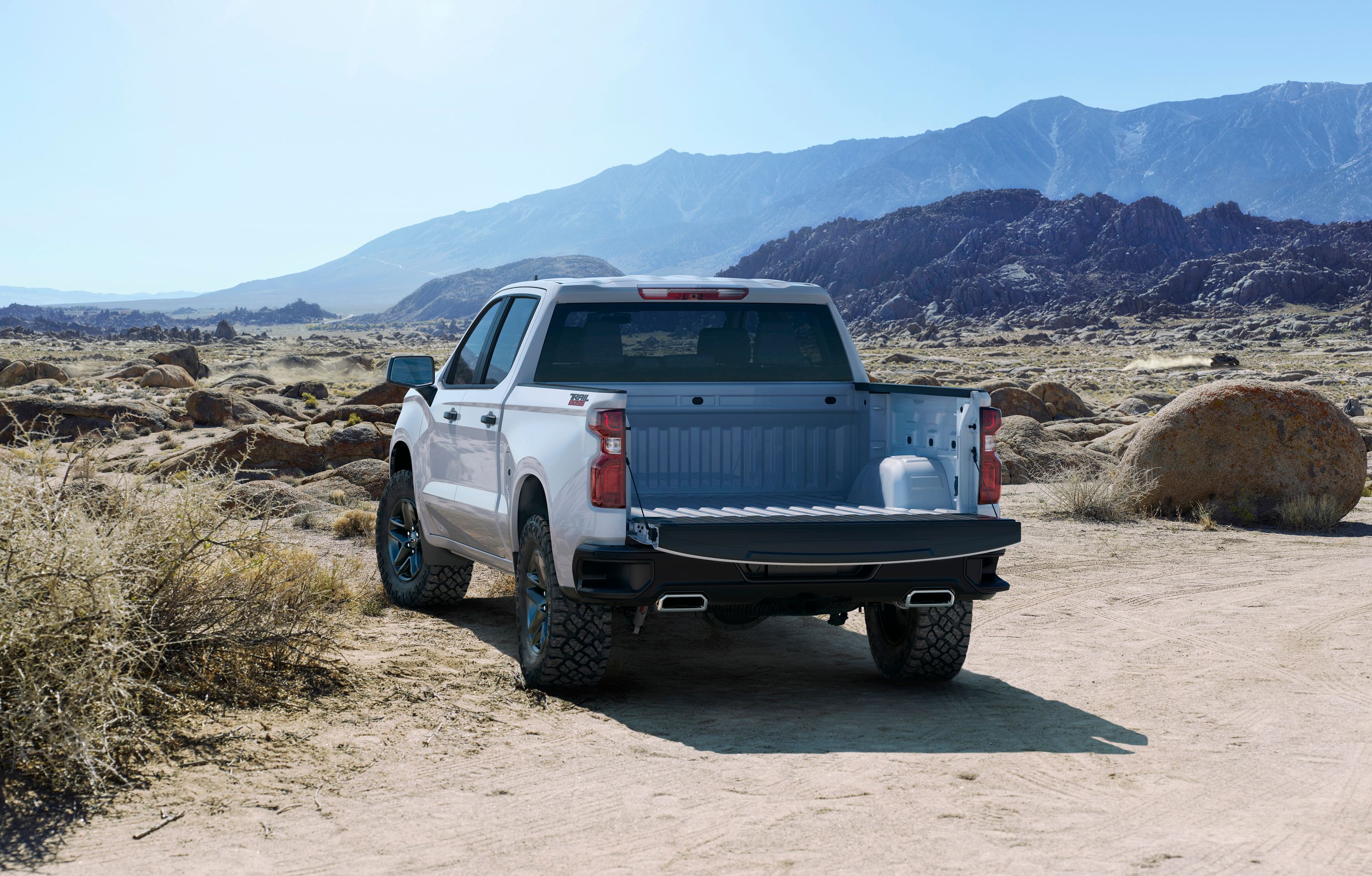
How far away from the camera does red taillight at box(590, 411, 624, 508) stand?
19.2ft

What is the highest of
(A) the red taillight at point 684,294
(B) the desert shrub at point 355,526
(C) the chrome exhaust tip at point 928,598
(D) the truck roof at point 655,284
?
(D) the truck roof at point 655,284

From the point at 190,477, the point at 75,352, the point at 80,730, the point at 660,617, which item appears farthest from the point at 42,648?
the point at 75,352

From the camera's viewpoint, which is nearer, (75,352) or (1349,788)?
(1349,788)

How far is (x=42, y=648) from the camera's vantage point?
491cm

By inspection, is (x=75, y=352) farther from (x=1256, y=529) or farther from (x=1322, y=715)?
(x=1322, y=715)

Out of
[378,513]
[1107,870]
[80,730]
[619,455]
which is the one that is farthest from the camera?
[378,513]

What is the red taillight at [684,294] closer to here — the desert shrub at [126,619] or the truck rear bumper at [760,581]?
the truck rear bumper at [760,581]

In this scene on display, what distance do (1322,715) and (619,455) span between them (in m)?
3.78

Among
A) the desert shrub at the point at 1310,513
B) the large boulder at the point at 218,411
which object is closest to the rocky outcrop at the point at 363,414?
the large boulder at the point at 218,411

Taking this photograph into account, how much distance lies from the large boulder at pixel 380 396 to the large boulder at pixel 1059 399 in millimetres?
13674

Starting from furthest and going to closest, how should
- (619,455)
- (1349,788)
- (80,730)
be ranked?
(619,455), (1349,788), (80,730)

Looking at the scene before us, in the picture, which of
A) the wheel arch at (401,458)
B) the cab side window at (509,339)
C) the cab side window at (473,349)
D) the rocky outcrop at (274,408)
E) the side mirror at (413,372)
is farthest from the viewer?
the rocky outcrop at (274,408)

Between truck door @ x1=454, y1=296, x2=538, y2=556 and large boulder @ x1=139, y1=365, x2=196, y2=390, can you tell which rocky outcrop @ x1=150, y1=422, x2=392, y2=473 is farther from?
large boulder @ x1=139, y1=365, x2=196, y2=390

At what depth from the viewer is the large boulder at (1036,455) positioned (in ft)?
60.6
